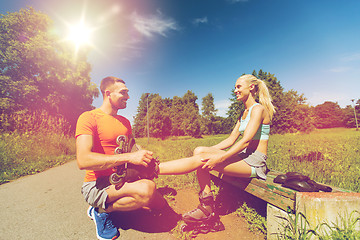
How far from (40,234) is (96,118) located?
1.78m

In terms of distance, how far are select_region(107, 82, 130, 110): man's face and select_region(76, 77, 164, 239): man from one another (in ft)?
0.74

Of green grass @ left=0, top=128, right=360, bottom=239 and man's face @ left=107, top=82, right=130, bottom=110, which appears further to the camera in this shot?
green grass @ left=0, top=128, right=360, bottom=239

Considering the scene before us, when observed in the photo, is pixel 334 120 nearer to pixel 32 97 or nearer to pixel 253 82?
pixel 253 82

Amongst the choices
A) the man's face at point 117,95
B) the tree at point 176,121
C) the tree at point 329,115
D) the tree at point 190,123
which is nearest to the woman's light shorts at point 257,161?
the man's face at point 117,95

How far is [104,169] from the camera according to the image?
192cm

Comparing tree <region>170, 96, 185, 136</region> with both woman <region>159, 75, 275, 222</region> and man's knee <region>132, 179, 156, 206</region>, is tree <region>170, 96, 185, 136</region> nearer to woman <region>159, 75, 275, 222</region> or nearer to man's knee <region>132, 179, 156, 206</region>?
woman <region>159, 75, 275, 222</region>

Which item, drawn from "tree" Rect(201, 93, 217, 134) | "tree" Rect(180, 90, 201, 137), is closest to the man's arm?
"tree" Rect(180, 90, 201, 137)

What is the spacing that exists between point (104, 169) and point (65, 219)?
5.02ft

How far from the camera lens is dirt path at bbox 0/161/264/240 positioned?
83.3 inches

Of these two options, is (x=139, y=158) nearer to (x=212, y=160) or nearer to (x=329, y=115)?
(x=212, y=160)

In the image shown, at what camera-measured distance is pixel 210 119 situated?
4100 cm

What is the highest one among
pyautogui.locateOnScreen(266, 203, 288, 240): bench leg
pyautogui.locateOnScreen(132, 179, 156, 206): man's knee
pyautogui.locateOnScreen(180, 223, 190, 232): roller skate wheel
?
pyautogui.locateOnScreen(132, 179, 156, 206): man's knee

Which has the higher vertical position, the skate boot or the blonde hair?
the blonde hair

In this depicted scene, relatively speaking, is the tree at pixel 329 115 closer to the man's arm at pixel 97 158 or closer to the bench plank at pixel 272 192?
the bench plank at pixel 272 192
